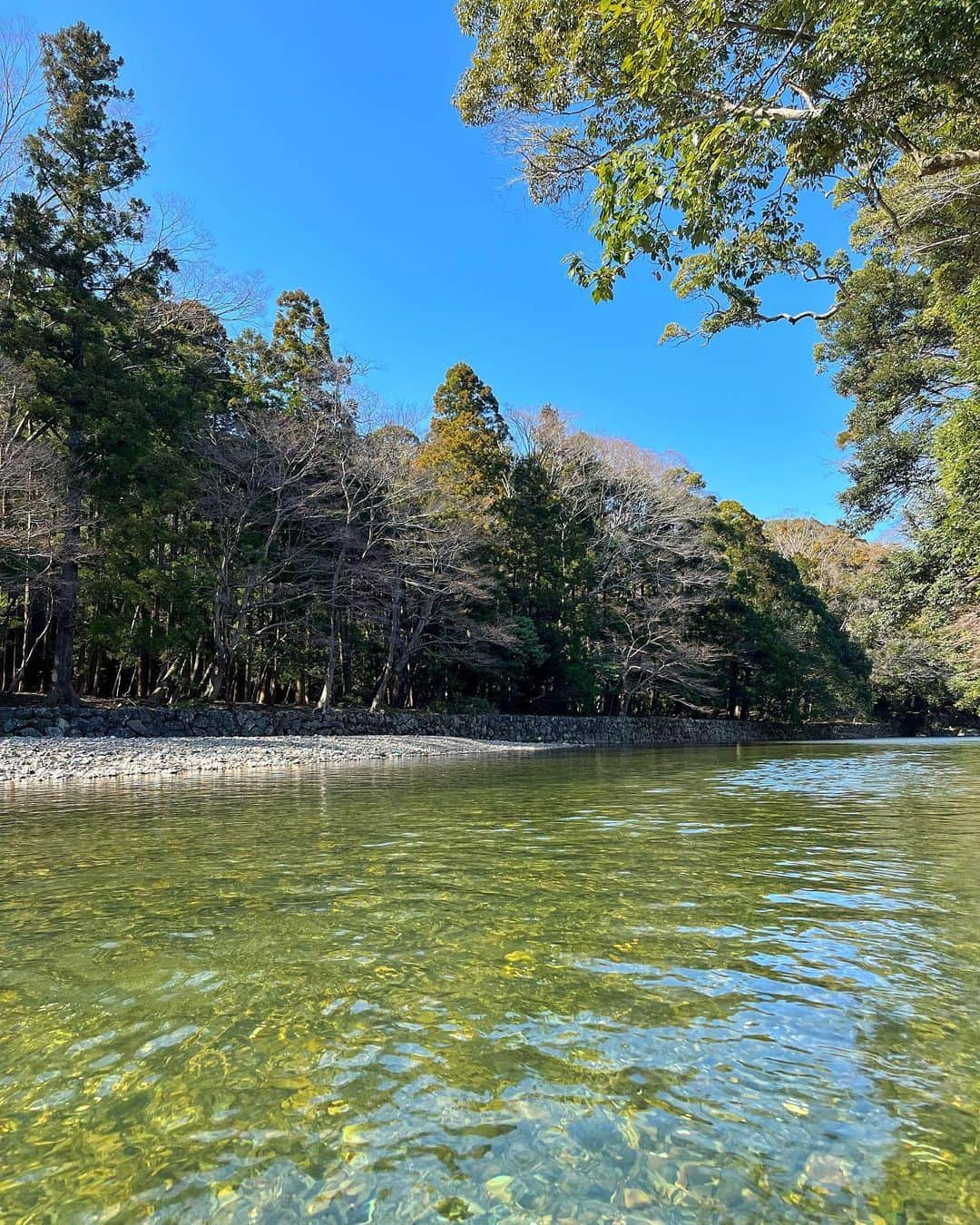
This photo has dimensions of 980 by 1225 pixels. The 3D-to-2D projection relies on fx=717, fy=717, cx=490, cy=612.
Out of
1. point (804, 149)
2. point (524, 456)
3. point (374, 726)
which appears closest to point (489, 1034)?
point (804, 149)

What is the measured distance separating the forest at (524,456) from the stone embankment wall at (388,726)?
145 cm

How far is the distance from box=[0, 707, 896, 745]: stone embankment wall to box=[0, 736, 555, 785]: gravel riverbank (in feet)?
2.35

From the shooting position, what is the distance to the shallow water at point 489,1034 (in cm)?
186

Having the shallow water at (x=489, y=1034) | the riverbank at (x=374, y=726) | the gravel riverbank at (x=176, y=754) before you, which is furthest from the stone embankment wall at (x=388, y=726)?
the shallow water at (x=489, y=1034)

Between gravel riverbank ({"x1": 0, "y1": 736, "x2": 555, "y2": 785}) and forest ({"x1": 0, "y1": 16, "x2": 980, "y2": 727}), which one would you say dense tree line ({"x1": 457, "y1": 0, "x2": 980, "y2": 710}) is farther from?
gravel riverbank ({"x1": 0, "y1": 736, "x2": 555, "y2": 785})

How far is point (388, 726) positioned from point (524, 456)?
577 inches

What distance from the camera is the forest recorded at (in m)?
7.36

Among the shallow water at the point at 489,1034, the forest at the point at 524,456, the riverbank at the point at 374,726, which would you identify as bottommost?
the shallow water at the point at 489,1034

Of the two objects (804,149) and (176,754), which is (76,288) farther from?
(804,149)

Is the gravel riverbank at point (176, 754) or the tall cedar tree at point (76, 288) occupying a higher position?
the tall cedar tree at point (76, 288)

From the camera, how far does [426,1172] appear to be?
75.0 inches

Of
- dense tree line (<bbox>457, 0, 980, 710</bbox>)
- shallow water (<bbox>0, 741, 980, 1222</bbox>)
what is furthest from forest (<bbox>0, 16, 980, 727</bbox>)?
shallow water (<bbox>0, 741, 980, 1222</bbox>)

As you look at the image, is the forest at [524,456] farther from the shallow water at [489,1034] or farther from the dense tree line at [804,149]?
the shallow water at [489,1034]

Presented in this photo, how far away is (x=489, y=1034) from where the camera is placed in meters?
2.69
